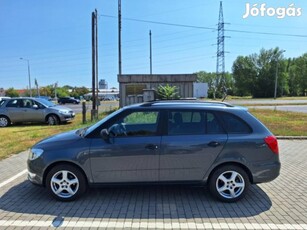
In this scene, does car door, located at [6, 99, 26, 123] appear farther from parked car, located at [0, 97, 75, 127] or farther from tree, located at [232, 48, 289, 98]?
tree, located at [232, 48, 289, 98]

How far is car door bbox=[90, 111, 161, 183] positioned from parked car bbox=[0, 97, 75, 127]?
11610 millimetres

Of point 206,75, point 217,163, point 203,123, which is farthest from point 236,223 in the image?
point 206,75

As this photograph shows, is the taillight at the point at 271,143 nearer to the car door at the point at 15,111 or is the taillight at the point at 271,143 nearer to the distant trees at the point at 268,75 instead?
the car door at the point at 15,111

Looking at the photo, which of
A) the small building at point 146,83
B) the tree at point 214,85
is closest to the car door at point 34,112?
the small building at point 146,83

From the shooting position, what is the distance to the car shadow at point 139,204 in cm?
400

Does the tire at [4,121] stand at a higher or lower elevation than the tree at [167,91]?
lower

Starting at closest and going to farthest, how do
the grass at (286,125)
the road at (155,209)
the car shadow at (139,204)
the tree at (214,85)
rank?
the road at (155,209)
the car shadow at (139,204)
the grass at (286,125)
the tree at (214,85)

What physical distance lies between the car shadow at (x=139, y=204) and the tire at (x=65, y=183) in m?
0.11

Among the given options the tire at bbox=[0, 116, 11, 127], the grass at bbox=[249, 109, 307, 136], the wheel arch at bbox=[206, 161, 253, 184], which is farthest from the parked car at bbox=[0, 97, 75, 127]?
the wheel arch at bbox=[206, 161, 253, 184]

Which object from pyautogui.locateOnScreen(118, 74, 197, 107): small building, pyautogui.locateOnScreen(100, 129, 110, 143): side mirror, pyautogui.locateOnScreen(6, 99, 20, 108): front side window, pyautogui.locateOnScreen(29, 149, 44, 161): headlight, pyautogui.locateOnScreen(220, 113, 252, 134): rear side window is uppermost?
pyautogui.locateOnScreen(118, 74, 197, 107): small building

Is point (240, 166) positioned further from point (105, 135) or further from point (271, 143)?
point (105, 135)

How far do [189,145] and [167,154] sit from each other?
36 cm

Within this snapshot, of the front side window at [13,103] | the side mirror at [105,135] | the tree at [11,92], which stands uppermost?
the side mirror at [105,135]

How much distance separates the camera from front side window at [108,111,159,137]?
4398 mm
